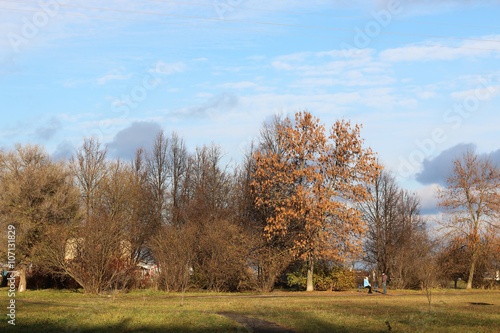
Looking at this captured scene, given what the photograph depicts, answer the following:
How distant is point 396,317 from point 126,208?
37715mm

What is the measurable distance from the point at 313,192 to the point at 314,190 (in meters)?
0.18

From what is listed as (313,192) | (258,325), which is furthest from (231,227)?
(258,325)

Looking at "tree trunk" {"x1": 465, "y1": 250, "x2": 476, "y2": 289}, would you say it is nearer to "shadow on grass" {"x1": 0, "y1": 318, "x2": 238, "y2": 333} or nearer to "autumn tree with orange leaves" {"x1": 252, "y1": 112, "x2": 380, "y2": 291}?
"autumn tree with orange leaves" {"x1": 252, "y1": 112, "x2": 380, "y2": 291}

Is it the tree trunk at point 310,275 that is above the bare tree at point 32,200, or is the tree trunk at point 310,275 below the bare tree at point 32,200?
below

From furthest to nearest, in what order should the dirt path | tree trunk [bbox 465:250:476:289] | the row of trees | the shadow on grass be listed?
tree trunk [bbox 465:250:476:289] < the row of trees < the dirt path < the shadow on grass

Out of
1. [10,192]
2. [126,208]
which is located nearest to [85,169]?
[126,208]

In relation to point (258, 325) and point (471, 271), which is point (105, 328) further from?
point (471, 271)

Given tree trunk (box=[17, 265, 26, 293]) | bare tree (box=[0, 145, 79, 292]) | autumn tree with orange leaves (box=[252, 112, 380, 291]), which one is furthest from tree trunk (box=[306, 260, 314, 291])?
tree trunk (box=[17, 265, 26, 293])

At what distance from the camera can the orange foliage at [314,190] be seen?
33.3m

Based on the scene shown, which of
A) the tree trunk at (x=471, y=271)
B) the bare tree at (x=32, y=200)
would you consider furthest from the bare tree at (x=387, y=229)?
the bare tree at (x=32, y=200)

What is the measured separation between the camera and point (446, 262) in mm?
46000

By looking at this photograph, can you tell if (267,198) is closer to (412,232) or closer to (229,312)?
Result: (229,312)

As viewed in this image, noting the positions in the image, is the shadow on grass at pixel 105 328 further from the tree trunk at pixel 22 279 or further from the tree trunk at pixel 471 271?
the tree trunk at pixel 471 271

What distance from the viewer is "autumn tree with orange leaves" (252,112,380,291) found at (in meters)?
33.3
